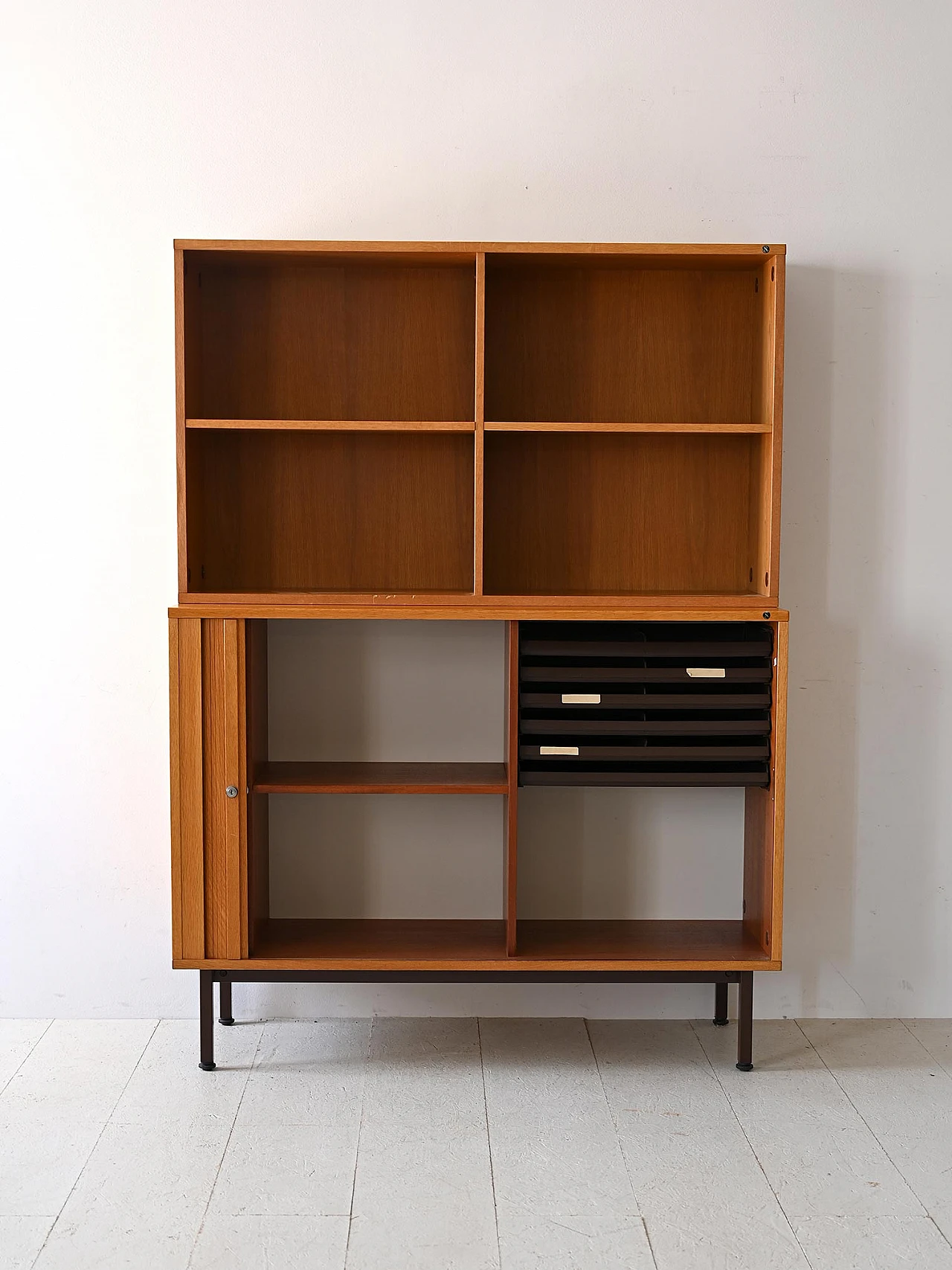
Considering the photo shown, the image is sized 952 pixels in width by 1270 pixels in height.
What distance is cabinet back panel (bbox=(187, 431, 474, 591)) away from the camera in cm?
293

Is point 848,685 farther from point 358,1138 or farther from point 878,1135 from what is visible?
point 358,1138

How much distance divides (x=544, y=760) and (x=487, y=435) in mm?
851

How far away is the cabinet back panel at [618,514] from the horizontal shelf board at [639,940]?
0.89m

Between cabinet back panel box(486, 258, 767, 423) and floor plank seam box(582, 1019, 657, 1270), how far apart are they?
5.34ft

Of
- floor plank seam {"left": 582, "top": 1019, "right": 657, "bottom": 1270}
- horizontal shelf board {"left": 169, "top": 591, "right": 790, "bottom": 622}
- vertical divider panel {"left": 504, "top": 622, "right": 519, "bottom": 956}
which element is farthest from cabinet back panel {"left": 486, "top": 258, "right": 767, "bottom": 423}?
floor plank seam {"left": 582, "top": 1019, "right": 657, "bottom": 1270}

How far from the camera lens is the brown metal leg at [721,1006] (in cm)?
303

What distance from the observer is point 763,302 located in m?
2.83

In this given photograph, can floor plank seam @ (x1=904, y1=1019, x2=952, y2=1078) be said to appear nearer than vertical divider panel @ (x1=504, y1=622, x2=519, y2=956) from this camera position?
No

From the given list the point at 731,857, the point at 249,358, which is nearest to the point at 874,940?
the point at 731,857

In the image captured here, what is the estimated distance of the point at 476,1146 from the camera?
2389 mm

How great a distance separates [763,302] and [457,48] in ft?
3.38

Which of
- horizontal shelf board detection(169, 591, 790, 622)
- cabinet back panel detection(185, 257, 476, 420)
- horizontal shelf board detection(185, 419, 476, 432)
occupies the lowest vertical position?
horizontal shelf board detection(169, 591, 790, 622)

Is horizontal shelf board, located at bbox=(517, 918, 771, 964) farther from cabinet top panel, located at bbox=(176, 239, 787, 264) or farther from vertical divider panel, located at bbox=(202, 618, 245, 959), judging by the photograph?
cabinet top panel, located at bbox=(176, 239, 787, 264)

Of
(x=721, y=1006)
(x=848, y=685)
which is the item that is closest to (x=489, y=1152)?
(x=721, y=1006)
